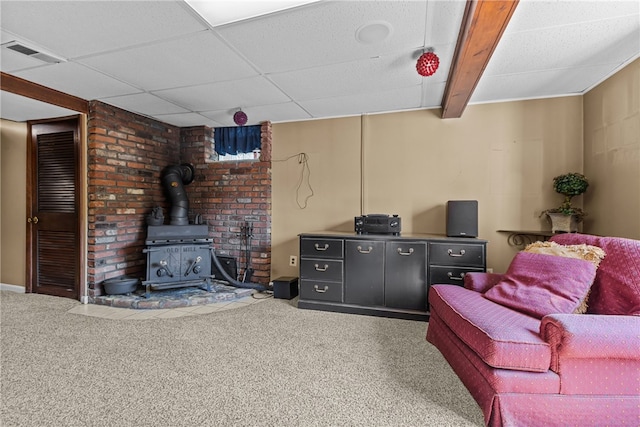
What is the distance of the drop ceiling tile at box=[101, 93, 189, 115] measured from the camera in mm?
3107

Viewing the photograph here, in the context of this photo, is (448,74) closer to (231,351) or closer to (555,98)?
(555,98)

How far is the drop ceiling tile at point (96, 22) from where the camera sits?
5.57ft

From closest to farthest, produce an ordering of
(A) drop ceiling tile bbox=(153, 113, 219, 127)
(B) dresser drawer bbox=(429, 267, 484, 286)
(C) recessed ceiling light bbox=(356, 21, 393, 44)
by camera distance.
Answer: (C) recessed ceiling light bbox=(356, 21, 393, 44)
(B) dresser drawer bbox=(429, 267, 484, 286)
(A) drop ceiling tile bbox=(153, 113, 219, 127)

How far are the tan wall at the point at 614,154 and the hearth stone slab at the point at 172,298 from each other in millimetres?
3604

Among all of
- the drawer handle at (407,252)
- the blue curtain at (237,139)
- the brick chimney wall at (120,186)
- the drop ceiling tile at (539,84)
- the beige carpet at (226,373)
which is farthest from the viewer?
the blue curtain at (237,139)

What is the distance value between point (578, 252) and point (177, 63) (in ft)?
10.4

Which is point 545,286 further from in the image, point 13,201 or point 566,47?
point 13,201

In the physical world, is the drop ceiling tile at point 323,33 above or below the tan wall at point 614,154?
above

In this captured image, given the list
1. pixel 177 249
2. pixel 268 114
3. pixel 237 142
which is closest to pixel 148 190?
pixel 177 249

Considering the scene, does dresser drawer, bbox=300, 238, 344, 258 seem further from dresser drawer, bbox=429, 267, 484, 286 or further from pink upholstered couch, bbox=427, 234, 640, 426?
pink upholstered couch, bbox=427, 234, 640, 426

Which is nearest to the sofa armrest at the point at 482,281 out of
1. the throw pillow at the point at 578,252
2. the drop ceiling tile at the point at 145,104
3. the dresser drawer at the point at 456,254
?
the throw pillow at the point at 578,252

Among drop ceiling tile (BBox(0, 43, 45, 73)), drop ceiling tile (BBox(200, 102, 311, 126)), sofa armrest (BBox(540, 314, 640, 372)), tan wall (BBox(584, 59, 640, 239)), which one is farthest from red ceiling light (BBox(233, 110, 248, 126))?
tan wall (BBox(584, 59, 640, 239))

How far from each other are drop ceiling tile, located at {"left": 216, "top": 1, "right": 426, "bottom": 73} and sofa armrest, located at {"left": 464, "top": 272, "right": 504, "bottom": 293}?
69.1 inches

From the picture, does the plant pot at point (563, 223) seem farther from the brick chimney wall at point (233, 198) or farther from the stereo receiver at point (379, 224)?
the brick chimney wall at point (233, 198)
